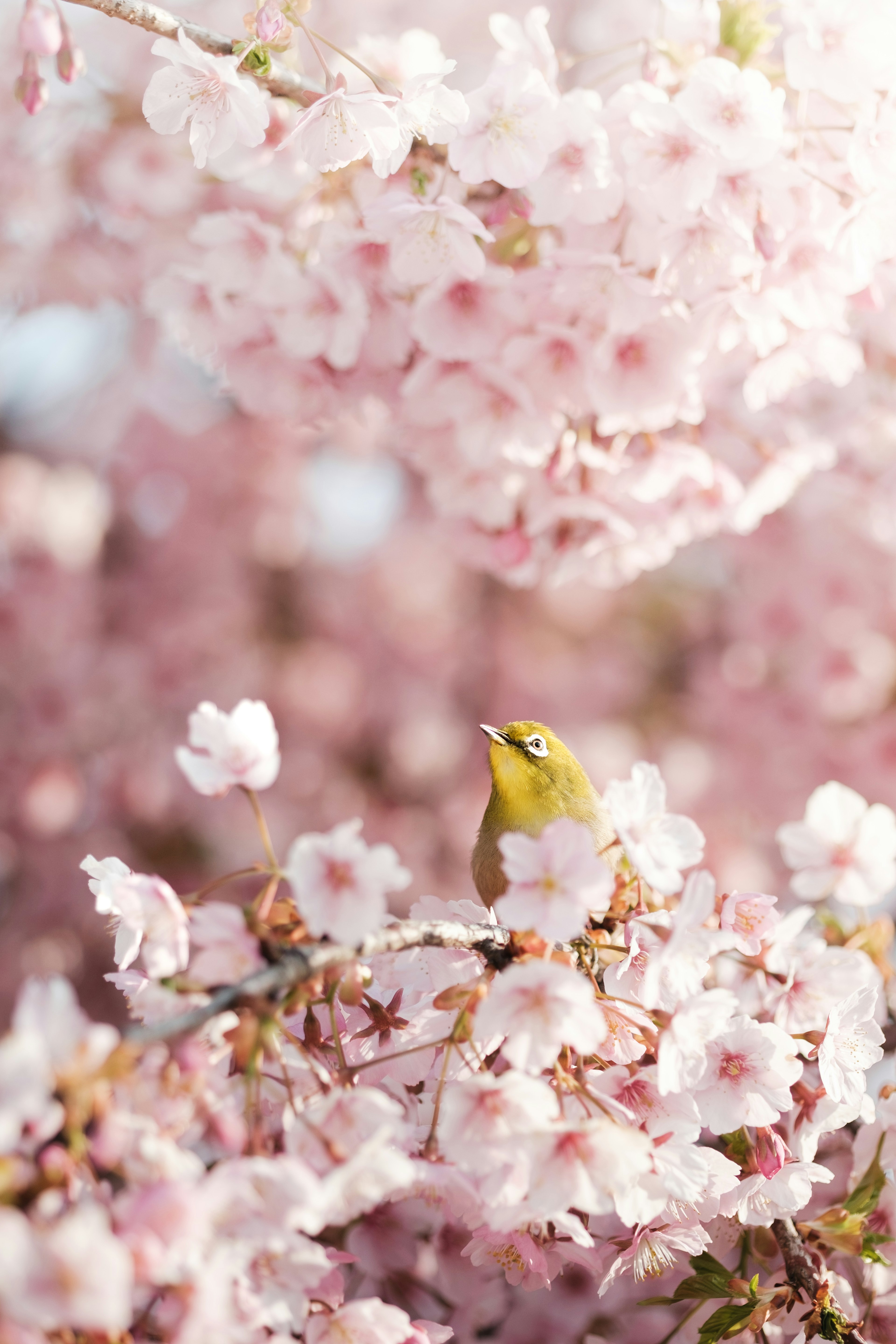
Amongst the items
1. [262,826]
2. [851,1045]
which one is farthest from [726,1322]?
[262,826]

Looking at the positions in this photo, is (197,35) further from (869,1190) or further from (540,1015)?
(869,1190)

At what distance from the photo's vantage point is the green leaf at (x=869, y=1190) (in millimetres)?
1437

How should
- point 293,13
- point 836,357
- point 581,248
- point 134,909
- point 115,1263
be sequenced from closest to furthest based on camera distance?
point 115,1263 < point 134,909 < point 293,13 < point 581,248 < point 836,357

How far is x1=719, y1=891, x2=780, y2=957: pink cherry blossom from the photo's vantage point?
1.31m

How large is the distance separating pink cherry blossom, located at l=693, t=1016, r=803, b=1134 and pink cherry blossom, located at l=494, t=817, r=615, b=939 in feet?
1.07

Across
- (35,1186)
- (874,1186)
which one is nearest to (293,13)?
(35,1186)

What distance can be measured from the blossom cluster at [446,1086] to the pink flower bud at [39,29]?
1087mm

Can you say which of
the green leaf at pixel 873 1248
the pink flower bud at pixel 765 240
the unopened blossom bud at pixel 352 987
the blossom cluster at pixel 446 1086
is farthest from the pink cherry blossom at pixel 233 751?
the pink flower bud at pixel 765 240

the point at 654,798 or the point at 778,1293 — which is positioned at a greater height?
the point at 654,798

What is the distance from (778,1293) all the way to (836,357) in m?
1.65

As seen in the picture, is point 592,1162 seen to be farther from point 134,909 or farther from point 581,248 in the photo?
point 581,248

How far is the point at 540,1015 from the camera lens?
44.1 inches

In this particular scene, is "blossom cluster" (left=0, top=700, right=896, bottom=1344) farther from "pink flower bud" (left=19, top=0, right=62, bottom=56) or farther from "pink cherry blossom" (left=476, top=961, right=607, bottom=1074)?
"pink flower bud" (left=19, top=0, right=62, bottom=56)

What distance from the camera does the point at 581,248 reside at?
1.87m
